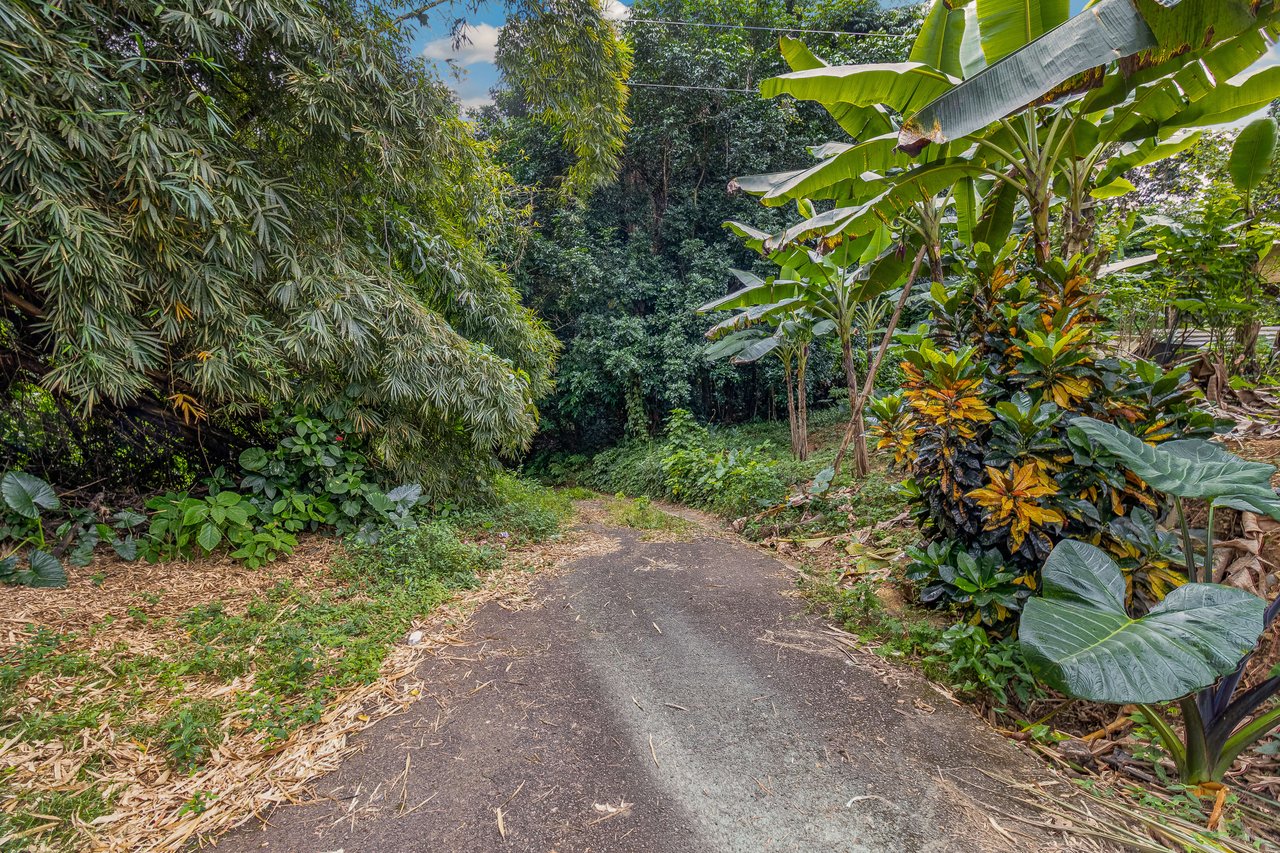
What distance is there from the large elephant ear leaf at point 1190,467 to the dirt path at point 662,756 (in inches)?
41.1

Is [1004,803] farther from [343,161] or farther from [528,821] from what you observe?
[343,161]

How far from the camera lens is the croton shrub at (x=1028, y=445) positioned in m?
2.02

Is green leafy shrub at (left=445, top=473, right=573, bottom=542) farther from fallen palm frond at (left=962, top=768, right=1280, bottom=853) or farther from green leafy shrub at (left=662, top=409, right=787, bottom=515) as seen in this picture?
fallen palm frond at (left=962, top=768, right=1280, bottom=853)

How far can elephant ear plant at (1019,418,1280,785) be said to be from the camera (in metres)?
1.21

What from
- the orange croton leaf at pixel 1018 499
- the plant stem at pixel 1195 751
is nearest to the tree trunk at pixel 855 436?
the orange croton leaf at pixel 1018 499

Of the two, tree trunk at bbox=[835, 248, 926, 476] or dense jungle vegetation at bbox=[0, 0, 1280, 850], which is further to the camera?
tree trunk at bbox=[835, 248, 926, 476]

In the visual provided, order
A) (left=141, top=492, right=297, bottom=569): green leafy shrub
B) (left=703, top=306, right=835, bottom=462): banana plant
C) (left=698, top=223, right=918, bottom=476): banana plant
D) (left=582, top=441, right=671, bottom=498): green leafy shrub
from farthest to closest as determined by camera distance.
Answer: (left=582, top=441, right=671, bottom=498): green leafy shrub → (left=703, top=306, right=835, bottom=462): banana plant → (left=698, top=223, right=918, bottom=476): banana plant → (left=141, top=492, right=297, bottom=569): green leafy shrub

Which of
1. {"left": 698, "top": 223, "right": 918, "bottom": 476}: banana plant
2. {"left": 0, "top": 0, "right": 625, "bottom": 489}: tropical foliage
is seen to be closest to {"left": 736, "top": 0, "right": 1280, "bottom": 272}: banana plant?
{"left": 698, "top": 223, "right": 918, "bottom": 476}: banana plant

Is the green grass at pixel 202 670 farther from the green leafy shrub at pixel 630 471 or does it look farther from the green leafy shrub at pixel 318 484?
the green leafy shrub at pixel 630 471

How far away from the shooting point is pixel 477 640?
260 centimetres

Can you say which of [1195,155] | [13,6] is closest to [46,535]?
[13,6]

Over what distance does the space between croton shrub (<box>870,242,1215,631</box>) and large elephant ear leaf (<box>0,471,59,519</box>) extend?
5043mm

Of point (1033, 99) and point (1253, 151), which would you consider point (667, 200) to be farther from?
point (1033, 99)

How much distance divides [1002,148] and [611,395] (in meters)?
8.15
